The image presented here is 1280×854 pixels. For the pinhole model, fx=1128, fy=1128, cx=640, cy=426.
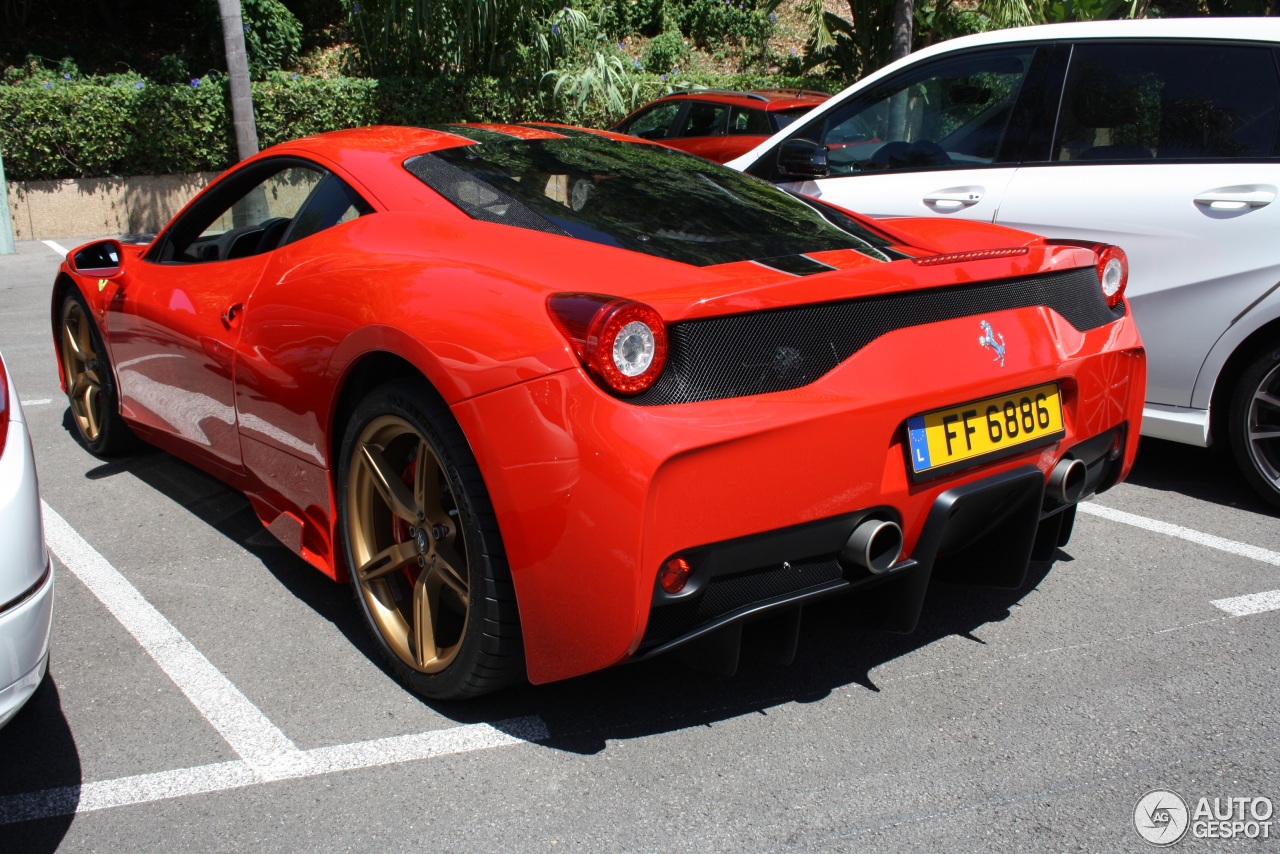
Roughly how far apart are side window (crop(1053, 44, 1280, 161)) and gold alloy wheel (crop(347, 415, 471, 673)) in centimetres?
293

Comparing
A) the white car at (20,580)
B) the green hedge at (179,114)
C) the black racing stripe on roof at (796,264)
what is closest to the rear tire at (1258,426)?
the black racing stripe on roof at (796,264)

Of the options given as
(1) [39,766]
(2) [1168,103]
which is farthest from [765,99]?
(1) [39,766]

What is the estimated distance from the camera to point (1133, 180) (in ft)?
13.4

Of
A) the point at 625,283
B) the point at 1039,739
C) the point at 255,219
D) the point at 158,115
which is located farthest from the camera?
the point at 158,115

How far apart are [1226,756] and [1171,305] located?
1.99m

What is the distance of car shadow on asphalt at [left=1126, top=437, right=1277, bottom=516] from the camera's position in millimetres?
4156

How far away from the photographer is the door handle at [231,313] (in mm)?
3287

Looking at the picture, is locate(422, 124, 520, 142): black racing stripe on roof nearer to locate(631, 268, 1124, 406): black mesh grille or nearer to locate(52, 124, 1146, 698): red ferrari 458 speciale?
locate(52, 124, 1146, 698): red ferrari 458 speciale

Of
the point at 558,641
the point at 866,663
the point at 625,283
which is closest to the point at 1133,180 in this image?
the point at 866,663

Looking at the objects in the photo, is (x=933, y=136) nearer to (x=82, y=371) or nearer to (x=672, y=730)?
(x=672, y=730)

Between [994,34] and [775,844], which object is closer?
[775,844]

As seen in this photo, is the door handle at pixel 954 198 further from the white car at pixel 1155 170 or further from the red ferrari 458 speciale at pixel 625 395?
the red ferrari 458 speciale at pixel 625 395

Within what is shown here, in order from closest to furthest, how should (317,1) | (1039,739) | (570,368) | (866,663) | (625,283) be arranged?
(570,368) < (625,283) < (1039,739) < (866,663) < (317,1)

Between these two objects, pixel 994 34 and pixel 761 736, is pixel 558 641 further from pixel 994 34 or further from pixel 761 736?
pixel 994 34
